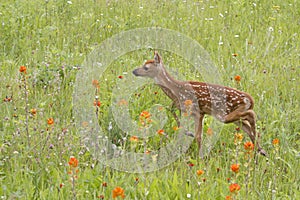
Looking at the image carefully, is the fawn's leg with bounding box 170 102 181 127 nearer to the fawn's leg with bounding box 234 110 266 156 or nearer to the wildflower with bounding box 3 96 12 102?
the fawn's leg with bounding box 234 110 266 156

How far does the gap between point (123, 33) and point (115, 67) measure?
3.79 ft

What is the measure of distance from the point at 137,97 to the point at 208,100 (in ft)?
3.59

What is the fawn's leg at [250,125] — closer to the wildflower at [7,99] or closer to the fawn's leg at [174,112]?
the fawn's leg at [174,112]

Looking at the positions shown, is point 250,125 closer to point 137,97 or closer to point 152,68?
point 152,68

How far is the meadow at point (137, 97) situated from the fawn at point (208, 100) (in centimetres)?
13

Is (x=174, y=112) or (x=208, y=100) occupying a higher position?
(x=208, y=100)

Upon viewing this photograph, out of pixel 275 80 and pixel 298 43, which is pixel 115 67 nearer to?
pixel 275 80

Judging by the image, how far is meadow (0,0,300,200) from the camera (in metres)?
4.14

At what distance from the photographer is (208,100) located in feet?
16.3

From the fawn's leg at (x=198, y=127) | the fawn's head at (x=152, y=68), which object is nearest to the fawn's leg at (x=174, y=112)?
the fawn's leg at (x=198, y=127)

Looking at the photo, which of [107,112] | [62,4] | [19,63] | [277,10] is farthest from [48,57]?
[277,10]

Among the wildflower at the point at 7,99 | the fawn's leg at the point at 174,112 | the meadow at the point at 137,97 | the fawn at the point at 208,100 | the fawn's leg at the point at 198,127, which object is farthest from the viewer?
the fawn's leg at the point at 174,112

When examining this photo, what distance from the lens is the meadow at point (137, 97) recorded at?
414 centimetres

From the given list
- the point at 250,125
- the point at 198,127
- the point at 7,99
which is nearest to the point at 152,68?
the point at 198,127
